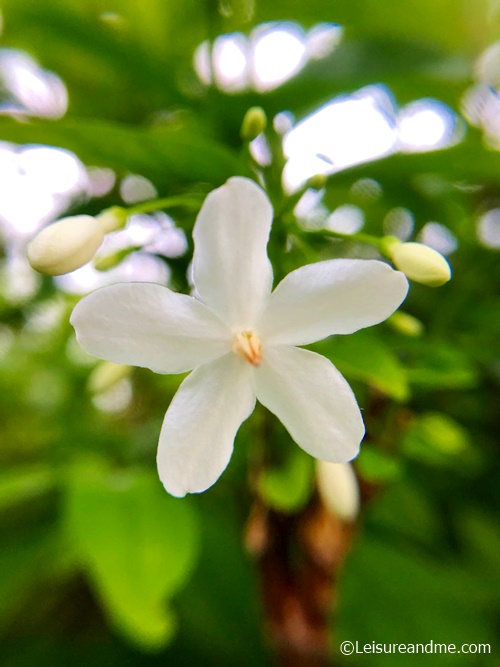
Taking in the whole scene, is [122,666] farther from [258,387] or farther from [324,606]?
[258,387]

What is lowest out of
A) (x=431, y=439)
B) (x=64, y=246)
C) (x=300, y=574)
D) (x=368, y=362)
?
(x=300, y=574)

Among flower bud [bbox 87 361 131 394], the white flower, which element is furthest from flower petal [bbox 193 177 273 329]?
flower bud [bbox 87 361 131 394]

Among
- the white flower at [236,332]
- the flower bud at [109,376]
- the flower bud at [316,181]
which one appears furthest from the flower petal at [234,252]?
the flower bud at [109,376]

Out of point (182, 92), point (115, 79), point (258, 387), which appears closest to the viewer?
point (258, 387)

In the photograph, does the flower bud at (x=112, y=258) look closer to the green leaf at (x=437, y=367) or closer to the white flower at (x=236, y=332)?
the white flower at (x=236, y=332)

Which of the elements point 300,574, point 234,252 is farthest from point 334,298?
point 300,574

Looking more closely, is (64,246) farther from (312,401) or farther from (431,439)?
(431,439)

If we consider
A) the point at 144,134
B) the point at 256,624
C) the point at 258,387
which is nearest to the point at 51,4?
the point at 144,134
